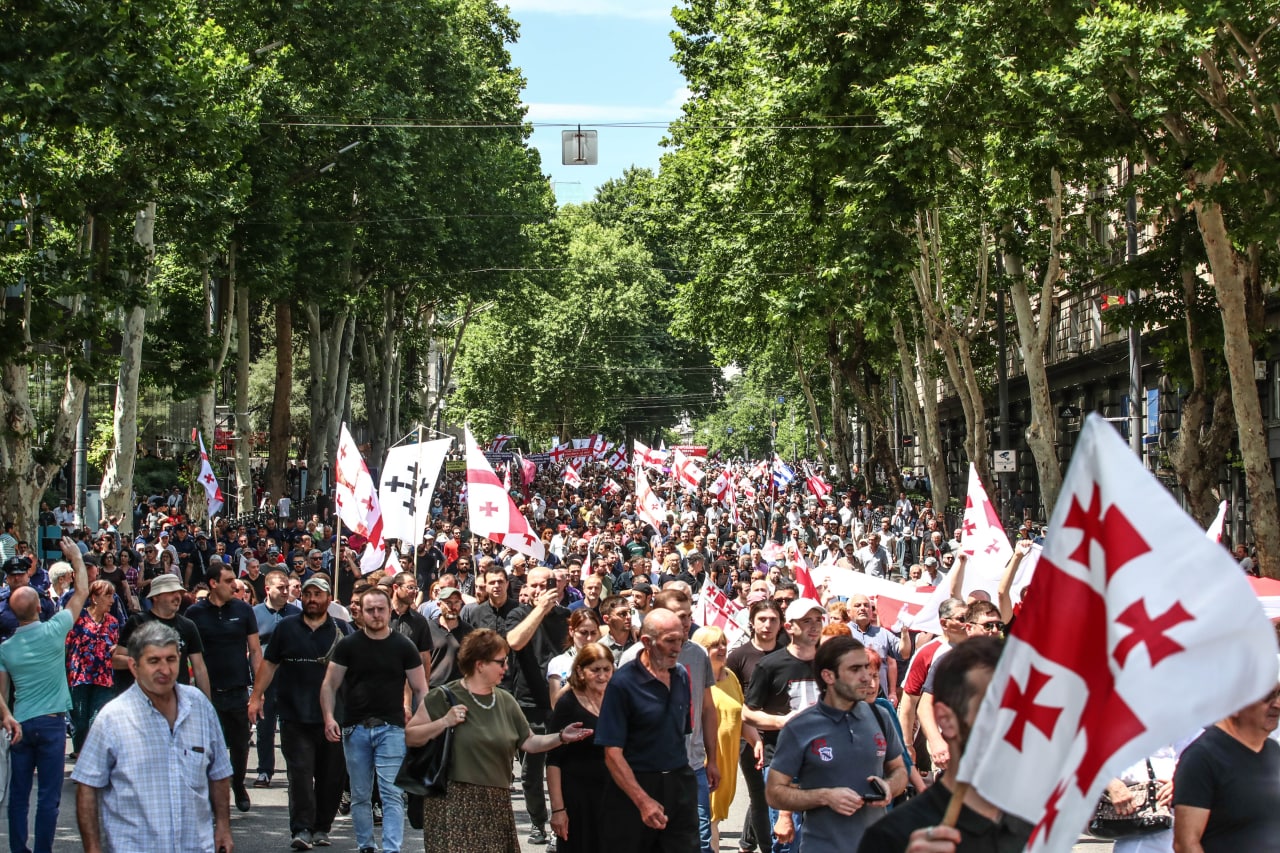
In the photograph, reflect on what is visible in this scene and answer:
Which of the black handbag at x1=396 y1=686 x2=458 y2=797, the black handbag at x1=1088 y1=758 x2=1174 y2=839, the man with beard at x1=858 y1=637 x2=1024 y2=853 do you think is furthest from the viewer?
the black handbag at x1=396 y1=686 x2=458 y2=797

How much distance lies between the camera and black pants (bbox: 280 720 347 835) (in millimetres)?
9852

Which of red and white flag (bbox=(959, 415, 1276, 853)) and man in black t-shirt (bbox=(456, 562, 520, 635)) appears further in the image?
man in black t-shirt (bbox=(456, 562, 520, 635))

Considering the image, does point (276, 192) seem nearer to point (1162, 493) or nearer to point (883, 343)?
point (883, 343)

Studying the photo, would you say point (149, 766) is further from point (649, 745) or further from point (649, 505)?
point (649, 505)

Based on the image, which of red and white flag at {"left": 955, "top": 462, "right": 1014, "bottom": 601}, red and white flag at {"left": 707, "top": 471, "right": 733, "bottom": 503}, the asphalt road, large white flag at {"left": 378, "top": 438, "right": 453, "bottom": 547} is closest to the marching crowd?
the asphalt road

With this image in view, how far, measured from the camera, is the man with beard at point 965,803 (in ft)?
12.5

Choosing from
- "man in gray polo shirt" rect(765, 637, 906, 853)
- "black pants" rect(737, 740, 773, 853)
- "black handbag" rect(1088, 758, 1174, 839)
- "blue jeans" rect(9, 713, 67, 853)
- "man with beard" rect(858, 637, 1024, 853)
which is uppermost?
"man with beard" rect(858, 637, 1024, 853)

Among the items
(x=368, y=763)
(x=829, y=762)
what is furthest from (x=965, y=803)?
(x=368, y=763)

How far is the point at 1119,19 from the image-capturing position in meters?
16.6

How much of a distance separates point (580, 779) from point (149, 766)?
1.99 meters

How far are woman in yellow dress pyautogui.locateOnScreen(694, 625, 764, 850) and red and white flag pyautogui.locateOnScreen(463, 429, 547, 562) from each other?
8.62 m

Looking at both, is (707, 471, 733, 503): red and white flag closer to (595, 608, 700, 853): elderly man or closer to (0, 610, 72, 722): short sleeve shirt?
(0, 610, 72, 722): short sleeve shirt

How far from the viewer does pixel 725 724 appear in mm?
8961

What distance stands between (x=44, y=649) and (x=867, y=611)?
5152 mm
